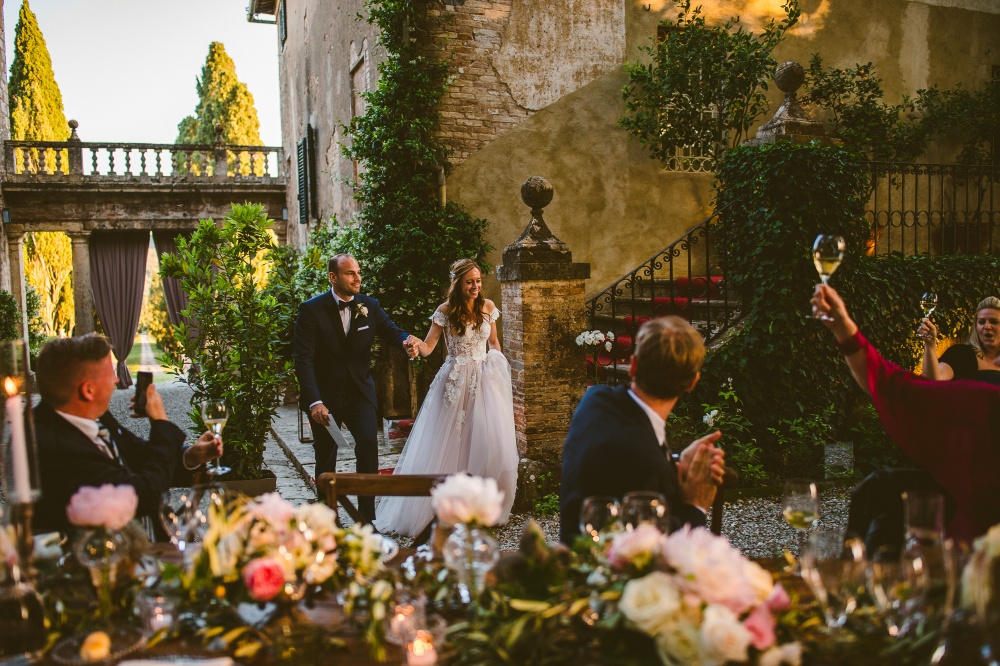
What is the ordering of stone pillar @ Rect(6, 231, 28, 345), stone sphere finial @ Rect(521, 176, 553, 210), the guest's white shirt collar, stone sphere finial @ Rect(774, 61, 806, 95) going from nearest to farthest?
the guest's white shirt collar, stone sphere finial @ Rect(521, 176, 553, 210), stone sphere finial @ Rect(774, 61, 806, 95), stone pillar @ Rect(6, 231, 28, 345)

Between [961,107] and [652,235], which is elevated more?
[961,107]

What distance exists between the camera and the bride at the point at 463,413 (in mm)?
5594

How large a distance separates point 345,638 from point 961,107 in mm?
11575

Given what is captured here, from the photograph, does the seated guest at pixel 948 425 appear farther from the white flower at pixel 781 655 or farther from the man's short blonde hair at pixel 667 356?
the white flower at pixel 781 655

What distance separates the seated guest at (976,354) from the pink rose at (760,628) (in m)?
3.38

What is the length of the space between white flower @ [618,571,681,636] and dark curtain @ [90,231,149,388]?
17327 millimetres

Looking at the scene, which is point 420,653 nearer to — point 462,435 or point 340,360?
point 340,360

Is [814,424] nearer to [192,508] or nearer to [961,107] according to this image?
[192,508]

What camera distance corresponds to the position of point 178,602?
185cm

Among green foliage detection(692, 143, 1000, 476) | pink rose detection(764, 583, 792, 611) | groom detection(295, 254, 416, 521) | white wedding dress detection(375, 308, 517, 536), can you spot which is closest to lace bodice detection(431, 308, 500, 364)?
white wedding dress detection(375, 308, 517, 536)

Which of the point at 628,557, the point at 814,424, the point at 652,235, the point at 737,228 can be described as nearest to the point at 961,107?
the point at 652,235

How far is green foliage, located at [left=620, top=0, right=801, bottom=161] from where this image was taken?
927cm

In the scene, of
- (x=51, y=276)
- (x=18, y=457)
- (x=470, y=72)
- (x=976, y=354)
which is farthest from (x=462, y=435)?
(x=51, y=276)

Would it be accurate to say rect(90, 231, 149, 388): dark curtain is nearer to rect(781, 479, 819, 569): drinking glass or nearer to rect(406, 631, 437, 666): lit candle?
rect(781, 479, 819, 569): drinking glass
